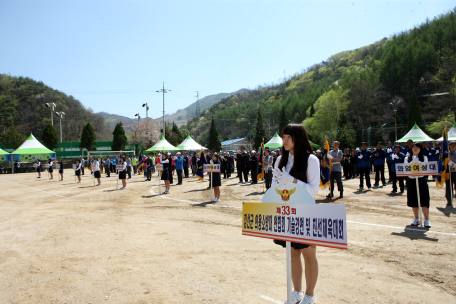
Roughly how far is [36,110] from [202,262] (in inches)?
3769

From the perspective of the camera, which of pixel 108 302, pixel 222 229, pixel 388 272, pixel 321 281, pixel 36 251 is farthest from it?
pixel 222 229

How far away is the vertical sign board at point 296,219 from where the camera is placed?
2.27 meters

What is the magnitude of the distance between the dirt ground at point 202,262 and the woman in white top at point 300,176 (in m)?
0.59

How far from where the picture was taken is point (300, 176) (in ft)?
9.98

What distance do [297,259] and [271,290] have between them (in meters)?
0.98

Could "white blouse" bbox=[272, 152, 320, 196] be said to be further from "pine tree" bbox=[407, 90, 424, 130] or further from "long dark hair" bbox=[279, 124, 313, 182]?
"pine tree" bbox=[407, 90, 424, 130]

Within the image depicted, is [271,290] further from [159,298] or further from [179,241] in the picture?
[179,241]

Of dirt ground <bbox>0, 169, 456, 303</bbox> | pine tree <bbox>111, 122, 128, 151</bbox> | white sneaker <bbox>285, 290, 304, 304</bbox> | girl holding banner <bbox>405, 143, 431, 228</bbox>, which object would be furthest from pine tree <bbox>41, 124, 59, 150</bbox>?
white sneaker <bbox>285, 290, 304, 304</bbox>

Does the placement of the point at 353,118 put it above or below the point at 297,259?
above

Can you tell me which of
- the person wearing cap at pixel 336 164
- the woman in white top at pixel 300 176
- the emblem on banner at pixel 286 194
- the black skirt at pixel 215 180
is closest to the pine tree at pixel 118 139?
the black skirt at pixel 215 180

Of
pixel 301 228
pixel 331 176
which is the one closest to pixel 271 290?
pixel 301 228

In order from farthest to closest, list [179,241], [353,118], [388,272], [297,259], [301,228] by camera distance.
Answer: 1. [353,118]
2. [179,241]
3. [388,272]
4. [297,259]
5. [301,228]

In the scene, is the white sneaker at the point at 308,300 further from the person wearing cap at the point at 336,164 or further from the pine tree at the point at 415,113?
the pine tree at the point at 415,113

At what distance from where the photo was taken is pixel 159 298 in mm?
3629
